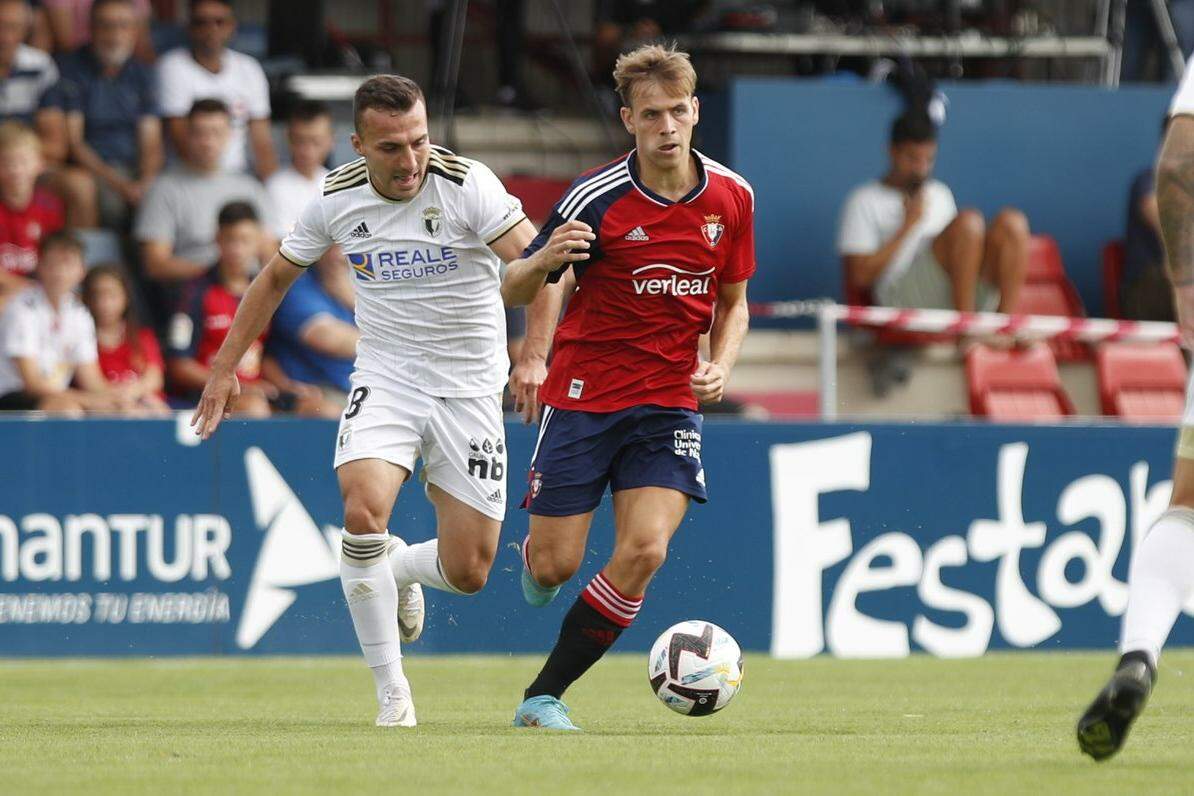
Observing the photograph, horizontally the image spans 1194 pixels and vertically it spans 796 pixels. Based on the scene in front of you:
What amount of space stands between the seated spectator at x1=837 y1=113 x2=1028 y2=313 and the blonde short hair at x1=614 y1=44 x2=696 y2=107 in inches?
315

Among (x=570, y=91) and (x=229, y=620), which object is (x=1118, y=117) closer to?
(x=570, y=91)

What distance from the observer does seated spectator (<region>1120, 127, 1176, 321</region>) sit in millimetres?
15859

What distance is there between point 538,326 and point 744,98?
9.01 m

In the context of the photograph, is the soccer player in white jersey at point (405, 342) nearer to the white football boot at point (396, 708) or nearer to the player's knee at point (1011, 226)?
the white football boot at point (396, 708)

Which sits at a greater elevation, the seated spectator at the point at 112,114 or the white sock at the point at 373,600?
the white sock at the point at 373,600

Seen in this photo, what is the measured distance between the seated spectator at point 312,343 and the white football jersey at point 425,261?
222 inches

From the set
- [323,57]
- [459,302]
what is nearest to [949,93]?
[323,57]

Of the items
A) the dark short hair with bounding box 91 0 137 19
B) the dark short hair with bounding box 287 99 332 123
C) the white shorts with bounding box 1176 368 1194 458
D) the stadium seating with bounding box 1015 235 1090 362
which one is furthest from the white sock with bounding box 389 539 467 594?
the stadium seating with bounding box 1015 235 1090 362

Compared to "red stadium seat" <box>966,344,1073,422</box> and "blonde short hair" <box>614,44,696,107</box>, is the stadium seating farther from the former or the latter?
"blonde short hair" <box>614,44,696,107</box>

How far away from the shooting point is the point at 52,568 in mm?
11539

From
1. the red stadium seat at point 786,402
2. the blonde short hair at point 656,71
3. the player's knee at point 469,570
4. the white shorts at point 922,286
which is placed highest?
the blonde short hair at point 656,71

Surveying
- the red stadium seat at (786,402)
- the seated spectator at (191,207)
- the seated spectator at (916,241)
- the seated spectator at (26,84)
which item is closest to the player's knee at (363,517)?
the seated spectator at (191,207)

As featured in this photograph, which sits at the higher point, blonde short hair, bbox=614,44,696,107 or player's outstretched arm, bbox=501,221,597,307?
blonde short hair, bbox=614,44,696,107

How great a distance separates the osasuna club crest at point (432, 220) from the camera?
7.87 metres
